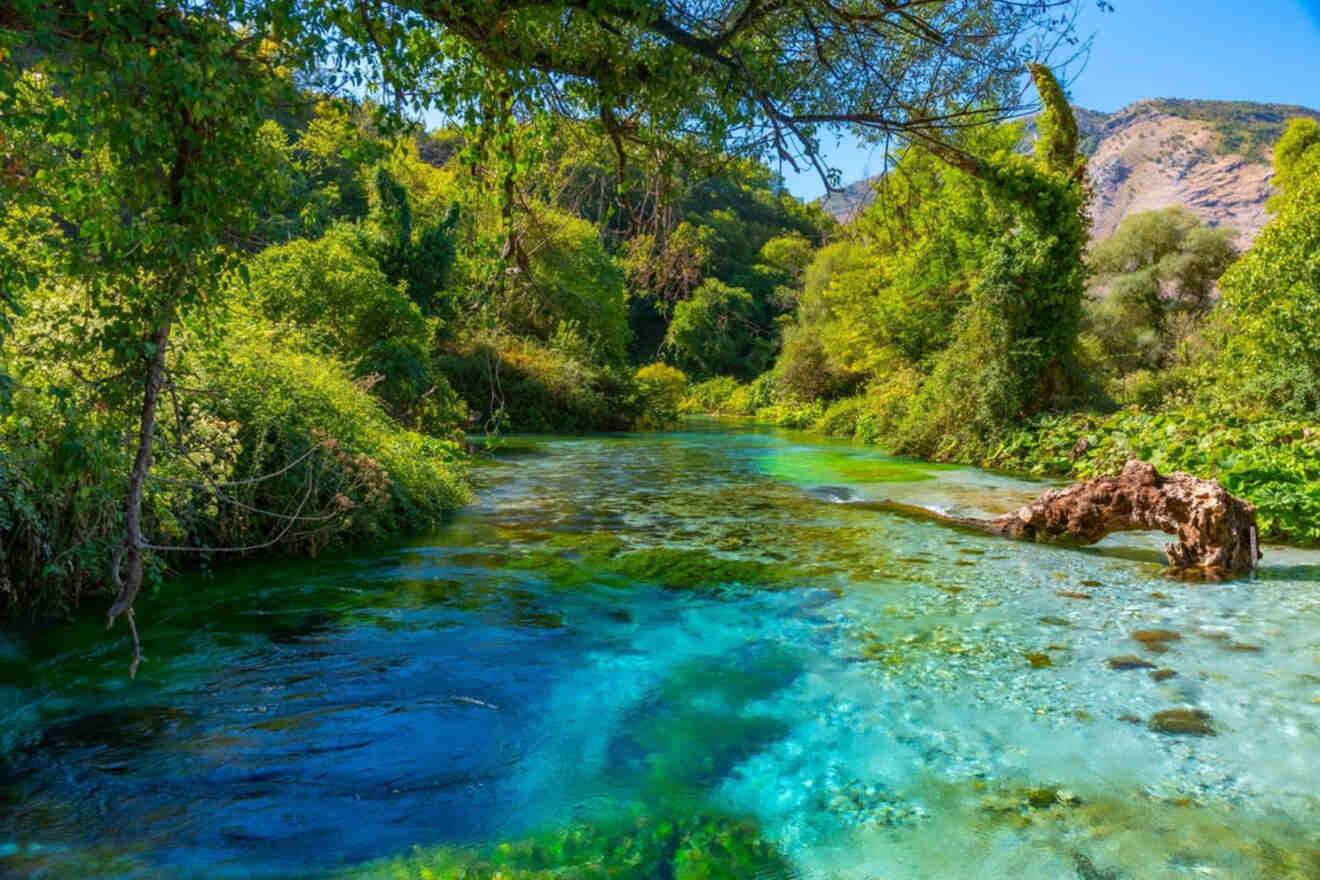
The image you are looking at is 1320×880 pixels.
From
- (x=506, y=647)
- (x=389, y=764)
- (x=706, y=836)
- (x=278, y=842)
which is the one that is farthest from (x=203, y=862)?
(x=506, y=647)

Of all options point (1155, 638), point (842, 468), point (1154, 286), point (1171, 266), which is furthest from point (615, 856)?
point (1171, 266)

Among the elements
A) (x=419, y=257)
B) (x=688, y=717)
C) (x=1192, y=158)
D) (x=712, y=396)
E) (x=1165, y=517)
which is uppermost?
(x=1192, y=158)

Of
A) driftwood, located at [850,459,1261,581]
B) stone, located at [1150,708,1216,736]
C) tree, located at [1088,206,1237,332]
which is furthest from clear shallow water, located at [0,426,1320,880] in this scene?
tree, located at [1088,206,1237,332]

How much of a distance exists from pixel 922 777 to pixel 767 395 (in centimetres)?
3818

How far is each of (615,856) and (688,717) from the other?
138cm

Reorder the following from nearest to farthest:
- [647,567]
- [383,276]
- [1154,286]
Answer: [647,567] → [383,276] → [1154,286]

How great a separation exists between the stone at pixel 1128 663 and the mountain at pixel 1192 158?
176ft

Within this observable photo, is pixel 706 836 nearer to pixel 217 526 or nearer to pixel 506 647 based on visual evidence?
pixel 506 647

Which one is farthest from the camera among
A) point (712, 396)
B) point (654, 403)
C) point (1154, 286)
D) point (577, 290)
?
point (712, 396)

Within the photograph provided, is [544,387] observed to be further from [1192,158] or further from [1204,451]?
[1192,158]

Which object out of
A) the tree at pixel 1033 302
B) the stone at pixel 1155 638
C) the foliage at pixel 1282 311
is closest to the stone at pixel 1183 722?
the stone at pixel 1155 638

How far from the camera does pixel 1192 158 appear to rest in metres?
65.2

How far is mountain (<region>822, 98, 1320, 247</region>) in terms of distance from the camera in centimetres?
5584

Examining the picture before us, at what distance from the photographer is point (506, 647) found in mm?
5500
